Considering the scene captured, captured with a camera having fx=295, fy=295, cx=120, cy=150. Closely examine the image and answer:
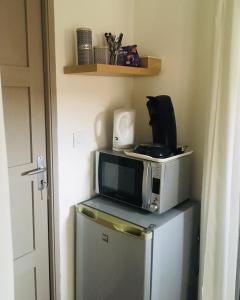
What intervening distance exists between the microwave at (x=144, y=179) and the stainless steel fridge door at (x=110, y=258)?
6.4 inches

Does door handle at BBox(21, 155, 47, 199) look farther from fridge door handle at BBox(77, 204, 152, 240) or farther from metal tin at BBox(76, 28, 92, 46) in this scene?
metal tin at BBox(76, 28, 92, 46)

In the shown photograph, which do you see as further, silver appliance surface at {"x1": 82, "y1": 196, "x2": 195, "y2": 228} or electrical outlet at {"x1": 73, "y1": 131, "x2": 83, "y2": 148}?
electrical outlet at {"x1": 73, "y1": 131, "x2": 83, "y2": 148}

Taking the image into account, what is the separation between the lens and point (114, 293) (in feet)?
5.55

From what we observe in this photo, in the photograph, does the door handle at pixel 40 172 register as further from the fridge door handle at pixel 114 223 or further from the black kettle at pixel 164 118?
the black kettle at pixel 164 118

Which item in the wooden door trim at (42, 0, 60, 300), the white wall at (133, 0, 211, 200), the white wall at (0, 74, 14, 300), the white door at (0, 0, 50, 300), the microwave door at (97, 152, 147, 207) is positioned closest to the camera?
the white wall at (0, 74, 14, 300)

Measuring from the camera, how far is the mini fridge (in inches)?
60.4

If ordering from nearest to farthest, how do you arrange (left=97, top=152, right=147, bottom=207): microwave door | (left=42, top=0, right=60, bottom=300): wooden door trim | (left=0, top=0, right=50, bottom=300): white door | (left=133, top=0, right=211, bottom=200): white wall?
(left=0, top=0, right=50, bottom=300): white door < (left=42, top=0, right=60, bottom=300): wooden door trim < (left=97, top=152, right=147, bottom=207): microwave door < (left=133, top=0, right=211, bottom=200): white wall

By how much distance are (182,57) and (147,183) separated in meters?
0.83

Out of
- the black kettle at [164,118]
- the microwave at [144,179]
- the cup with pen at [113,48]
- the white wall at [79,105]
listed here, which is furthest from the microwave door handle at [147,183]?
the cup with pen at [113,48]

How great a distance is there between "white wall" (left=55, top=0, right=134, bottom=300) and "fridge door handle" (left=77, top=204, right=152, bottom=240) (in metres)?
0.12

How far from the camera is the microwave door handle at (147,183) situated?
5.27 ft

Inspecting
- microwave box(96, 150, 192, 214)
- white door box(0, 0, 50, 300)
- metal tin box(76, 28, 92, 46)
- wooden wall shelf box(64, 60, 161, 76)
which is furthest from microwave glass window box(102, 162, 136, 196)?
metal tin box(76, 28, 92, 46)

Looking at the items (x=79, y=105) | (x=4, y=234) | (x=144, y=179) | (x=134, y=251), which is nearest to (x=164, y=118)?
(x=144, y=179)

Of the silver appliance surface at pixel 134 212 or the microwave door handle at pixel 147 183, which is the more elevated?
the microwave door handle at pixel 147 183
